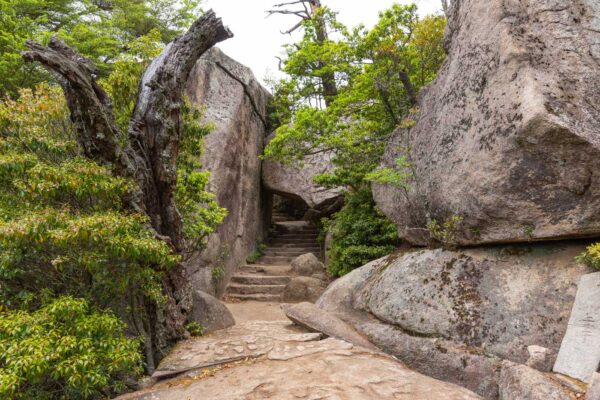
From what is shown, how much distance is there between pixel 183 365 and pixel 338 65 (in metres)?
8.55

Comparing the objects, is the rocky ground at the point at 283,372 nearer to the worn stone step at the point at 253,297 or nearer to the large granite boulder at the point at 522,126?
the large granite boulder at the point at 522,126

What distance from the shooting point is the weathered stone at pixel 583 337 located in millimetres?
3717

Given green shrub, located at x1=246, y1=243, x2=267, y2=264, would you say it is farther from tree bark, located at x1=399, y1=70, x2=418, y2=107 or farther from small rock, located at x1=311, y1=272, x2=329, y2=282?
tree bark, located at x1=399, y1=70, x2=418, y2=107

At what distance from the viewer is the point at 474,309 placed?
5094 mm

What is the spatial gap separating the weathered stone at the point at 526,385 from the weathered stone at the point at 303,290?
245 inches

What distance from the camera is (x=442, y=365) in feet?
16.0

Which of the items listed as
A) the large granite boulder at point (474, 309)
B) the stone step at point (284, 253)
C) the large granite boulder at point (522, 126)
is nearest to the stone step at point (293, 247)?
the stone step at point (284, 253)

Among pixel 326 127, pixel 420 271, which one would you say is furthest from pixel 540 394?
pixel 326 127

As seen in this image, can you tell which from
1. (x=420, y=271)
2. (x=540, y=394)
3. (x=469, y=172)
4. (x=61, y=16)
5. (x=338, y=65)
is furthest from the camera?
(x=61, y=16)

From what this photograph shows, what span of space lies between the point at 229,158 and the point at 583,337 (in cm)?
1031

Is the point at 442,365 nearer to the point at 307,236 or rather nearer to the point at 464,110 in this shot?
the point at 464,110

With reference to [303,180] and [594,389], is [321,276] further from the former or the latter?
[594,389]

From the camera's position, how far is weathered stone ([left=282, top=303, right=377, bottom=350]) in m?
5.72

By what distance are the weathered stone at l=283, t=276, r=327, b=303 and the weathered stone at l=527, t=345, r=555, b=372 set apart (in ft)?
20.6
